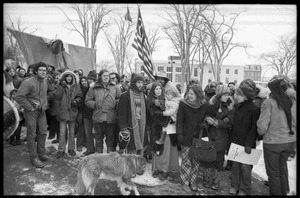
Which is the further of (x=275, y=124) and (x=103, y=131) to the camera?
(x=103, y=131)

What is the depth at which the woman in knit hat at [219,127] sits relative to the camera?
11.6 feet

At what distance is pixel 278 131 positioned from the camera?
311 centimetres

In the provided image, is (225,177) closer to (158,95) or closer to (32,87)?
(158,95)

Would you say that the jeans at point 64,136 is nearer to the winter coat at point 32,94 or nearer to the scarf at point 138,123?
the winter coat at point 32,94

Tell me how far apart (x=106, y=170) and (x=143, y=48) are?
121 inches

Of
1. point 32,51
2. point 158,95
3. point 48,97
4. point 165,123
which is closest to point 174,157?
point 165,123

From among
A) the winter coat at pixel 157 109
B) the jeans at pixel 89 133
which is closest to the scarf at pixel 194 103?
the winter coat at pixel 157 109

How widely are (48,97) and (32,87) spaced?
0.64m

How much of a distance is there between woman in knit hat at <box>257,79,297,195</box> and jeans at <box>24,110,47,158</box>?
3809 millimetres

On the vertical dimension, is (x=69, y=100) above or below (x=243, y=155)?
above

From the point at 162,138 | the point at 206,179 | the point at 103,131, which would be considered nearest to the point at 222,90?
the point at 162,138

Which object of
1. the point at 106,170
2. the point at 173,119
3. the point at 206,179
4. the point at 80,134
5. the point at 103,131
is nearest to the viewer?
the point at 106,170

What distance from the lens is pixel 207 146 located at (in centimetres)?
350

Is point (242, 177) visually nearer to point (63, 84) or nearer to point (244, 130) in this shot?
point (244, 130)
